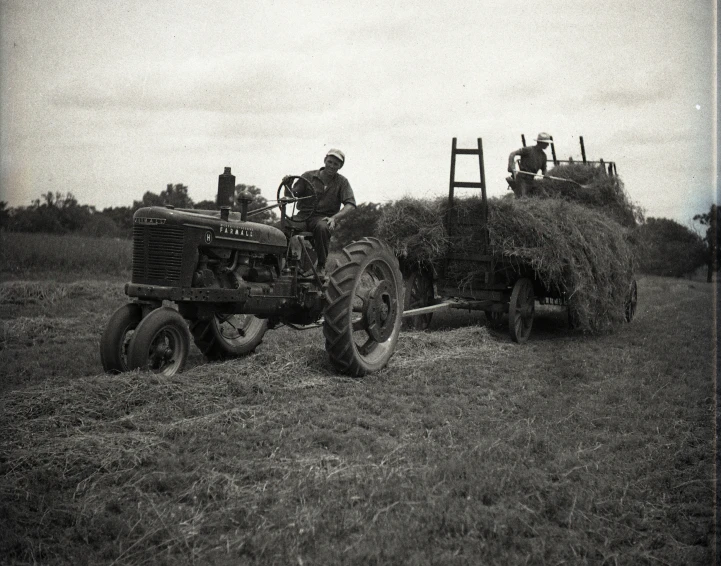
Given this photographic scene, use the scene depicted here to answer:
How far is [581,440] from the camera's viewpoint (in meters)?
4.36

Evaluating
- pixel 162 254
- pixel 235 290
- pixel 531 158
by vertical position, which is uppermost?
pixel 531 158

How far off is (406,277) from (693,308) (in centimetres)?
901

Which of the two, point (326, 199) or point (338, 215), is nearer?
point (338, 215)

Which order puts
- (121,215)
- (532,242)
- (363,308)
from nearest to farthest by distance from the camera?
(363,308)
(532,242)
(121,215)

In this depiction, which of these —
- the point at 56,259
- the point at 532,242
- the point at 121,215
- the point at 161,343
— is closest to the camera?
the point at 161,343

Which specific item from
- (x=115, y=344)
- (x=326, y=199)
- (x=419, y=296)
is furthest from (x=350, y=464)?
(x=419, y=296)

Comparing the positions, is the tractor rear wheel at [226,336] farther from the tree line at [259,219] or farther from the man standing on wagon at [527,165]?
the man standing on wagon at [527,165]

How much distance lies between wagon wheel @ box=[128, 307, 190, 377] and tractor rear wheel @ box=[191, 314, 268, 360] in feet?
2.87

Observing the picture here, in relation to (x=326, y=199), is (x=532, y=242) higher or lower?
lower

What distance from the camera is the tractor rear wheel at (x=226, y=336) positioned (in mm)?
6223

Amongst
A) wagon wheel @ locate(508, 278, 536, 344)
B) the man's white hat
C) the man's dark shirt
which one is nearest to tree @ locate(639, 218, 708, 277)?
the man's dark shirt

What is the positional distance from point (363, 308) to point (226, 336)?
1.62m

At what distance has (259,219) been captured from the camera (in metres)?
7.30

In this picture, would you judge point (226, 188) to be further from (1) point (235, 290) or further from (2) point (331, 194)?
(2) point (331, 194)
